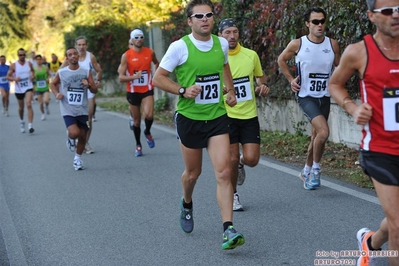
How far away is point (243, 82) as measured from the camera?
7230 millimetres

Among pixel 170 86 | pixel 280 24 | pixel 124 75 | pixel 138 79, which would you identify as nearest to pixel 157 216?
pixel 170 86

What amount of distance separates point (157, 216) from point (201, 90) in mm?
1962

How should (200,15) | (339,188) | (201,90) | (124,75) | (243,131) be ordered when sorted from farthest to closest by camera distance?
(124,75) → (339,188) → (243,131) → (200,15) → (201,90)

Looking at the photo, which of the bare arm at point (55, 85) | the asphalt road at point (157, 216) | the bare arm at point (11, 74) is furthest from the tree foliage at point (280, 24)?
the bare arm at point (11, 74)

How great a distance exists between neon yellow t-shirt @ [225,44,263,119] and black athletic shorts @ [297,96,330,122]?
2.74ft

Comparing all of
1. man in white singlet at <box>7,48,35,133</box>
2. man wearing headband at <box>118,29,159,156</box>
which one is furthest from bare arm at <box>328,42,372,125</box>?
man in white singlet at <box>7,48,35,133</box>

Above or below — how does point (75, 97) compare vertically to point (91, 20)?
below

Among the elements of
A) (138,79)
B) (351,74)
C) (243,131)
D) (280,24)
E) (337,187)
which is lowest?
(337,187)

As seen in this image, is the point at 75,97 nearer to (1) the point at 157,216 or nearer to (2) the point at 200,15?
(1) the point at 157,216

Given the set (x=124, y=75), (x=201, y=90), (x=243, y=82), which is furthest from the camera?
(x=124, y=75)

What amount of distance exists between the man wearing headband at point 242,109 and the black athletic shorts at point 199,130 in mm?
909

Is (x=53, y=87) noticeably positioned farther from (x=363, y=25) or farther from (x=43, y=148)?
(x=363, y=25)

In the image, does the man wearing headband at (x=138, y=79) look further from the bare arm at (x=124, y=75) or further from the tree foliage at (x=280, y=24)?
the tree foliage at (x=280, y=24)

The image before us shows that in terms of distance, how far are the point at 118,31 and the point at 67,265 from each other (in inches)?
891
